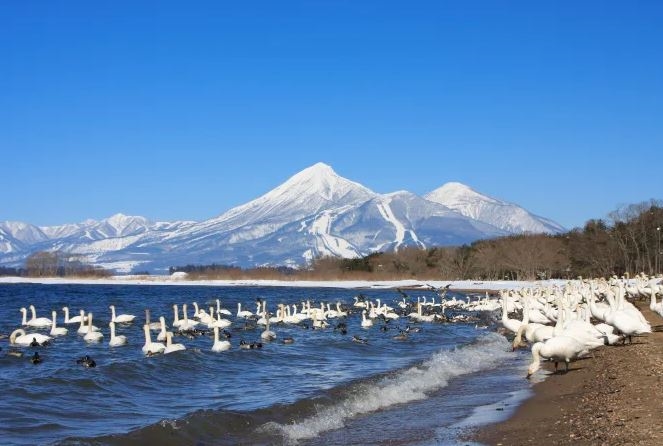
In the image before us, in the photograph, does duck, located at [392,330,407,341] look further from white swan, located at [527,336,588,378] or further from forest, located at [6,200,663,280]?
forest, located at [6,200,663,280]

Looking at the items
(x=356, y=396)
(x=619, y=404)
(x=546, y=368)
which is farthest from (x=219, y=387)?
(x=619, y=404)

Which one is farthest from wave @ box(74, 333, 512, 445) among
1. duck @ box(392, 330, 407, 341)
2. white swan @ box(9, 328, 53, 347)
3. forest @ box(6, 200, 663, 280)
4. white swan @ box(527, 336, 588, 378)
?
forest @ box(6, 200, 663, 280)

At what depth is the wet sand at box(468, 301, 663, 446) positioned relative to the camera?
11.1 meters

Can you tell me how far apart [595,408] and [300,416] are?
5.78 metres

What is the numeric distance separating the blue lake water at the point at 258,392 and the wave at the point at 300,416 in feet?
0.09

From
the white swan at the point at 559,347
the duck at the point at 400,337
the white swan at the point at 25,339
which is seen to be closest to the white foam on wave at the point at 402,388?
the white swan at the point at 559,347

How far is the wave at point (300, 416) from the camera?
13.7 m

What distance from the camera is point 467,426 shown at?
13711mm

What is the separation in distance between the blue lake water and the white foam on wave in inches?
1.3

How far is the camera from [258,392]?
18.9 meters

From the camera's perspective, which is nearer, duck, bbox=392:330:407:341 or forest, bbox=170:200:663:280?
duck, bbox=392:330:407:341

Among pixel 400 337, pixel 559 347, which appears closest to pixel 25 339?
pixel 400 337

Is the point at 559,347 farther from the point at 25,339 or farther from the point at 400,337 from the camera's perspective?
the point at 25,339

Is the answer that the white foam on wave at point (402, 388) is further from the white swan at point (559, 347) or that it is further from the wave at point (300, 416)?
the white swan at point (559, 347)
